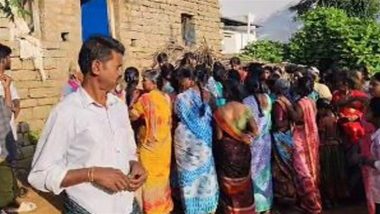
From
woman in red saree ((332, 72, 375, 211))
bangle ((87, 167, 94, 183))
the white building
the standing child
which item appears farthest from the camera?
the white building

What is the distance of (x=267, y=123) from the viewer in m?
6.16

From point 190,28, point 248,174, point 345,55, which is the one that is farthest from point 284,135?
point 345,55

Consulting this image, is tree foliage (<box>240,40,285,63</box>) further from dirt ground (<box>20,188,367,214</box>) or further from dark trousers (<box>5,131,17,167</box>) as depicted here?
dark trousers (<box>5,131,17,167</box>)

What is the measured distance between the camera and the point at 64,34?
10.1 metres

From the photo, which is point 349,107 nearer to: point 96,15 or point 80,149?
point 80,149

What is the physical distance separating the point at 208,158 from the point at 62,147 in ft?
10.9

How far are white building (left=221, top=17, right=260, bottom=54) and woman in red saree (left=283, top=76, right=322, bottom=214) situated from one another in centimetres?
1821

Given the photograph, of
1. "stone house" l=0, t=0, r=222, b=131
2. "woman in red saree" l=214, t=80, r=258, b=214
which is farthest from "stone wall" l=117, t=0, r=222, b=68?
"woman in red saree" l=214, t=80, r=258, b=214

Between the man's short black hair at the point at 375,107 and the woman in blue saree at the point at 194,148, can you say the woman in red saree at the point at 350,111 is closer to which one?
the woman in blue saree at the point at 194,148

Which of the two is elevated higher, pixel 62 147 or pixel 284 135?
pixel 62 147

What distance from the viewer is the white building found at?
26.4 meters

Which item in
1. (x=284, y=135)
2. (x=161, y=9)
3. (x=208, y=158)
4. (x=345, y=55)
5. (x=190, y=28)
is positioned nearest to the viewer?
(x=208, y=158)

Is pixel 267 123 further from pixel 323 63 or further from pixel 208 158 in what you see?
pixel 323 63

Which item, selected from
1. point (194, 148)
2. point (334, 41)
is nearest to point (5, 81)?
point (194, 148)
